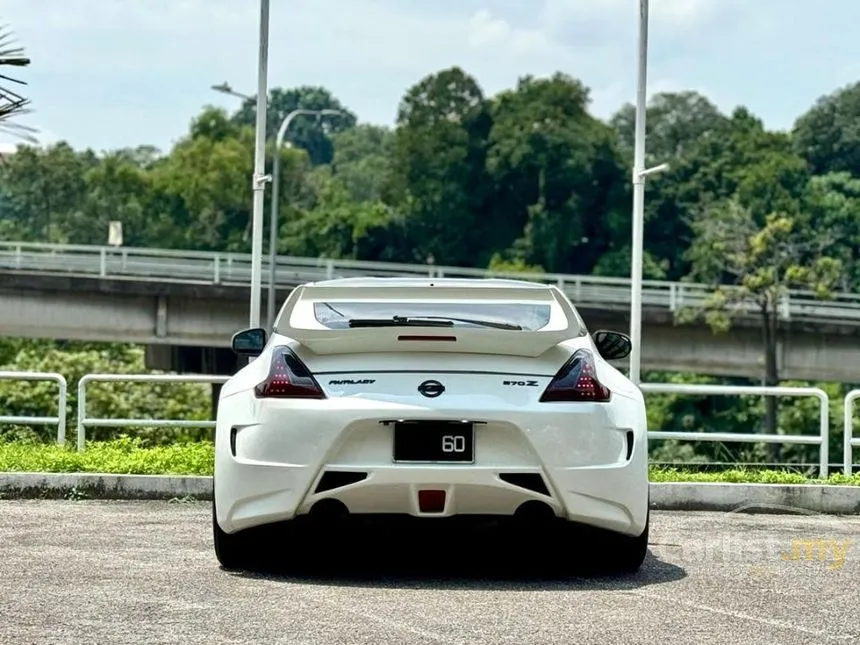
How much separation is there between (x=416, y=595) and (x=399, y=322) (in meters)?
1.33

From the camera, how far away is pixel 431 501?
7.62 meters

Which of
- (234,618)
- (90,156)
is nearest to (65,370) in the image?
(234,618)

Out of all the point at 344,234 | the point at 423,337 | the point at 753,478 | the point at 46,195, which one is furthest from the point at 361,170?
the point at 423,337

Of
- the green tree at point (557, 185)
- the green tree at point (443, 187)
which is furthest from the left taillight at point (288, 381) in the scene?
the green tree at point (443, 187)

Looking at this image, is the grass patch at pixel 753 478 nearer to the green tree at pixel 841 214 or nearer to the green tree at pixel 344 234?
the green tree at pixel 841 214

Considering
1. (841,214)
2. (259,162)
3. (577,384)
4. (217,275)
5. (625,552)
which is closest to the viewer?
(577,384)

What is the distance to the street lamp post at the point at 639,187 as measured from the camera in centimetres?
1723

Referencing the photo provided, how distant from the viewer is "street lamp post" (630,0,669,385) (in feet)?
56.5

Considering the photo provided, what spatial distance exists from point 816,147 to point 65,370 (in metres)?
59.8

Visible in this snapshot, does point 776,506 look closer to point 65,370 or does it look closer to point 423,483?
point 423,483

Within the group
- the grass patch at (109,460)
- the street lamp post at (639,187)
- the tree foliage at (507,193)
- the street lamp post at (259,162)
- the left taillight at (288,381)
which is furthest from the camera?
the tree foliage at (507,193)

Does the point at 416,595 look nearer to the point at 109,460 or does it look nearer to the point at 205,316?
the point at 109,460

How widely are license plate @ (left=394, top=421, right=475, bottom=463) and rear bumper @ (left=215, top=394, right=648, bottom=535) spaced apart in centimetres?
4

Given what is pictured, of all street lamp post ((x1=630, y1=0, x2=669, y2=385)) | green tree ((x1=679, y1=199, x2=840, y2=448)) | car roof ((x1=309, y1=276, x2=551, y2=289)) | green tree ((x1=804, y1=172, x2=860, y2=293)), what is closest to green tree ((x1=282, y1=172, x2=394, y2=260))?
green tree ((x1=804, y1=172, x2=860, y2=293))
